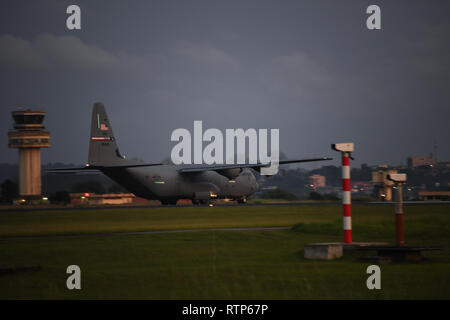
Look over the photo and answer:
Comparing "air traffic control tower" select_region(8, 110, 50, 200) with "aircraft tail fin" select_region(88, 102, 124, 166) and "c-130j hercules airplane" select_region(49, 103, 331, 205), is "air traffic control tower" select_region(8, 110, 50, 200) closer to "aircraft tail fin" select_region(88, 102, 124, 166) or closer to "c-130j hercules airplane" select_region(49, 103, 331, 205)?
"c-130j hercules airplane" select_region(49, 103, 331, 205)

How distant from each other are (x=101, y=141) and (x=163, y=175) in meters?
7.88

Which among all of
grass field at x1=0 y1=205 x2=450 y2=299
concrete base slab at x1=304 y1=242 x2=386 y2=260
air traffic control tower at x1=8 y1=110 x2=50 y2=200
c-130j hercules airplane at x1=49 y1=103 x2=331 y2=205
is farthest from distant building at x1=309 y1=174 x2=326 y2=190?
concrete base slab at x1=304 y1=242 x2=386 y2=260

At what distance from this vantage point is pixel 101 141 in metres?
53.8

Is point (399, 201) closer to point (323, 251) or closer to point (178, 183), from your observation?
point (323, 251)

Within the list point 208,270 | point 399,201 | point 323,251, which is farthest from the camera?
point 399,201

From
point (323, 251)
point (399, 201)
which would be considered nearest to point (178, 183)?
point (399, 201)

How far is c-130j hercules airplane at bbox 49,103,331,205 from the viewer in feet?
176

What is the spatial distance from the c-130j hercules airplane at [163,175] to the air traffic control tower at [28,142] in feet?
211

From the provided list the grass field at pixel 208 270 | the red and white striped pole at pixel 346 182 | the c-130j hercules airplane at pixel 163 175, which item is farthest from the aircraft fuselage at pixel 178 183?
the red and white striped pole at pixel 346 182

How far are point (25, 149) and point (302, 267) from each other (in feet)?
378

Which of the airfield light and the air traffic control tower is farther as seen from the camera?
the air traffic control tower

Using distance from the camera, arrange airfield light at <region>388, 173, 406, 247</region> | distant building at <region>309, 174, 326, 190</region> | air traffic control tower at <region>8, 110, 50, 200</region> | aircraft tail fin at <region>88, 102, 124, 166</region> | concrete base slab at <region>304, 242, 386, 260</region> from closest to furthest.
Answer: concrete base slab at <region>304, 242, 386, 260</region> → airfield light at <region>388, 173, 406, 247</region> → aircraft tail fin at <region>88, 102, 124, 166</region> → distant building at <region>309, 174, 326, 190</region> → air traffic control tower at <region>8, 110, 50, 200</region>

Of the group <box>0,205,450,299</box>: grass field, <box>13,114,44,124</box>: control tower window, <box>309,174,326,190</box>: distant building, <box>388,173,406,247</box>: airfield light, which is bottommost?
<box>309,174,326,190</box>: distant building
